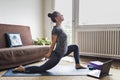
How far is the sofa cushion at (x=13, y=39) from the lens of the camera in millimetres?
3377

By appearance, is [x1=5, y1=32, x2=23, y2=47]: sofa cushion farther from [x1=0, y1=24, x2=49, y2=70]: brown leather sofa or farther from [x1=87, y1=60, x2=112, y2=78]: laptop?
[x1=87, y1=60, x2=112, y2=78]: laptop

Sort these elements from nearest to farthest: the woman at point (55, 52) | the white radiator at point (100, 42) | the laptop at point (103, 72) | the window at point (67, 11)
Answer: the laptop at point (103, 72) → the woman at point (55, 52) → the white radiator at point (100, 42) → the window at point (67, 11)

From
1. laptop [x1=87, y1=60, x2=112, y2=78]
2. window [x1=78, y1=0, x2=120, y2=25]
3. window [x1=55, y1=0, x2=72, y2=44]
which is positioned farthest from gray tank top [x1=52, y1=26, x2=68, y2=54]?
window [x1=55, y1=0, x2=72, y2=44]

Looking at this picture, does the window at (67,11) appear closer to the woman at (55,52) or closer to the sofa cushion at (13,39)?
the sofa cushion at (13,39)

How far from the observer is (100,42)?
12.9 ft

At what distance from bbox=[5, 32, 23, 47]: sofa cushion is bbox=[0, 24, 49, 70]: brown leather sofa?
0.08m

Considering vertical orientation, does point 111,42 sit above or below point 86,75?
above

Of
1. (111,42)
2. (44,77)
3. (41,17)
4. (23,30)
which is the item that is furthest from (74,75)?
(41,17)

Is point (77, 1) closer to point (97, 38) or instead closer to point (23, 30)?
point (97, 38)

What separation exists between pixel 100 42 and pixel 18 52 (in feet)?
6.48

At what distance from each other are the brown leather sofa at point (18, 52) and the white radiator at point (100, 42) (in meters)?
1.13

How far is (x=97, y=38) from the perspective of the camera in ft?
13.0

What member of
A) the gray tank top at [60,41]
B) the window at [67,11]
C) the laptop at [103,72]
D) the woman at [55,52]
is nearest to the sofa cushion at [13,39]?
the woman at [55,52]

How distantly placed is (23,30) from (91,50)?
5.64 ft
